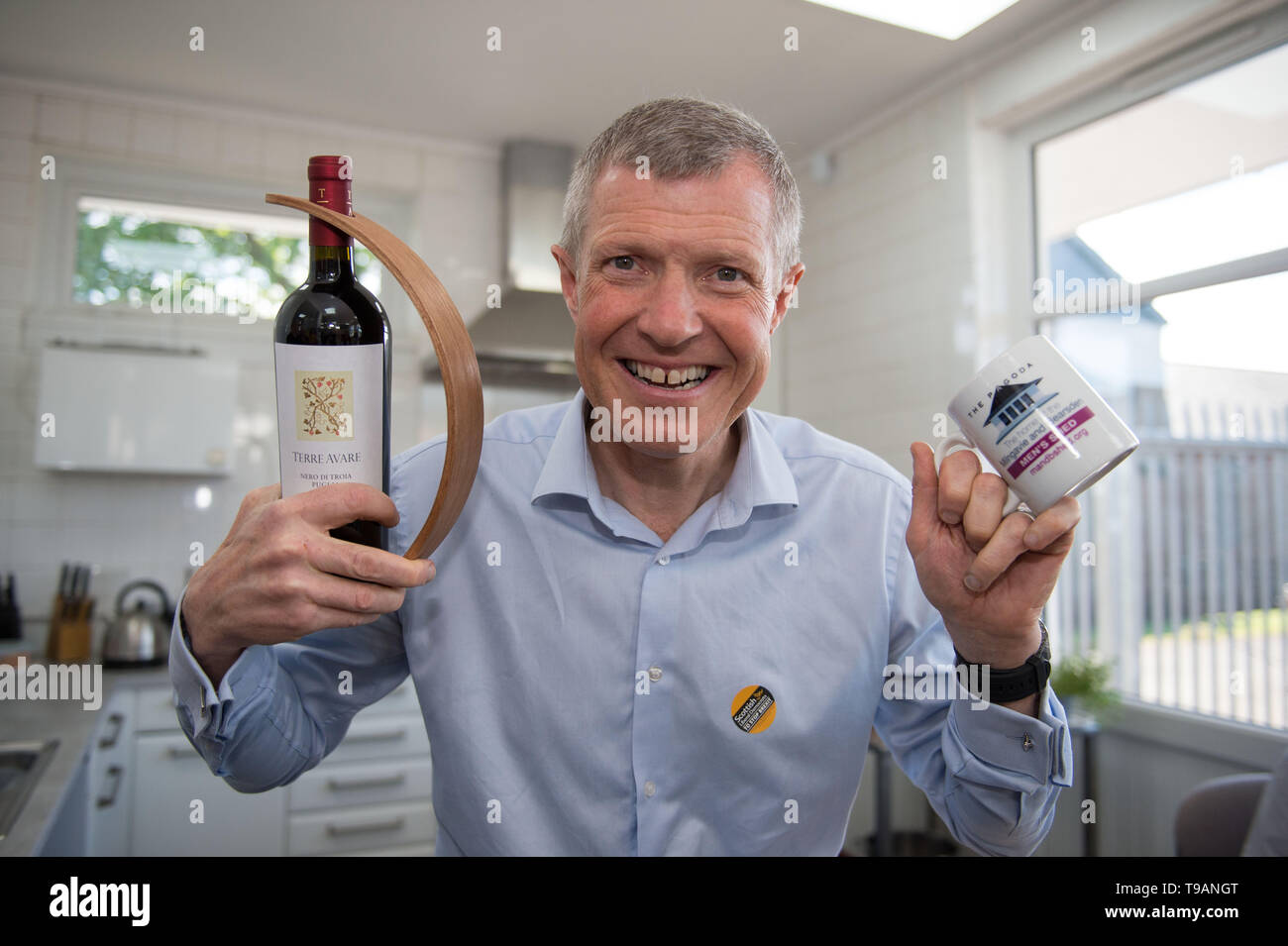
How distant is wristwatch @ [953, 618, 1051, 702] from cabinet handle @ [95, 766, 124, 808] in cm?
255

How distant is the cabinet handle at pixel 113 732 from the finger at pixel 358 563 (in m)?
2.22

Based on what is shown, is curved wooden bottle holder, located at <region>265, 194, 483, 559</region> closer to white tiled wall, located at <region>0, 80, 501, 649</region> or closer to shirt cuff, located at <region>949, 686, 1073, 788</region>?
shirt cuff, located at <region>949, 686, 1073, 788</region>

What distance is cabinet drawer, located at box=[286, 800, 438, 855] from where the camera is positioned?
2.71m

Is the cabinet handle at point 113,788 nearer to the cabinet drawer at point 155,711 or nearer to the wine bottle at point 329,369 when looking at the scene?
the cabinet drawer at point 155,711

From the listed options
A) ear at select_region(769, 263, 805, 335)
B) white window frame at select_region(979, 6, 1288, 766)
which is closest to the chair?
white window frame at select_region(979, 6, 1288, 766)

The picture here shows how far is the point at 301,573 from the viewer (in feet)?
2.23

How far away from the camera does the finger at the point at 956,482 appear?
0.76 metres

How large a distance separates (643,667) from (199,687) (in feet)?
1.44

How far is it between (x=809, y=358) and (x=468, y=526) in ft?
9.12

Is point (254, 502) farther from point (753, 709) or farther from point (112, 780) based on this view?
point (112, 780)

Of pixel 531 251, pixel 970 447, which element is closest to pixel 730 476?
pixel 970 447

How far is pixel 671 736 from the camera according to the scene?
0.96 meters

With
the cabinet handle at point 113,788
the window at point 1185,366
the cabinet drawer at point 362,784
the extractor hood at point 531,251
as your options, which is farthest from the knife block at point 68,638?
the window at point 1185,366
